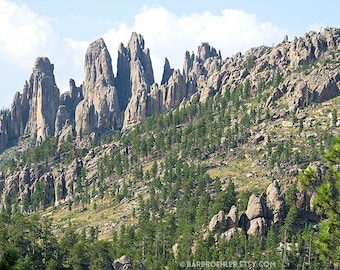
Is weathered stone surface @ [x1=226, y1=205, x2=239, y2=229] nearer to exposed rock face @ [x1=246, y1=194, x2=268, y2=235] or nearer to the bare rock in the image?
the bare rock

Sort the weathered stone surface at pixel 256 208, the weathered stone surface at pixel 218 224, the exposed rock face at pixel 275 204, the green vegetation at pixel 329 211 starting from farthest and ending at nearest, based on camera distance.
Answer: the exposed rock face at pixel 275 204 < the weathered stone surface at pixel 256 208 < the weathered stone surface at pixel 218 224 < the green vegetation at pixel 329 211

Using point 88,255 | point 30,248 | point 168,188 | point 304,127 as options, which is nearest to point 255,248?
point 88,255

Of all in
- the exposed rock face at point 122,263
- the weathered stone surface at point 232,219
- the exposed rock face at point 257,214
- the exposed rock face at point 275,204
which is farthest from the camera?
the exposed rock face at point 275,204

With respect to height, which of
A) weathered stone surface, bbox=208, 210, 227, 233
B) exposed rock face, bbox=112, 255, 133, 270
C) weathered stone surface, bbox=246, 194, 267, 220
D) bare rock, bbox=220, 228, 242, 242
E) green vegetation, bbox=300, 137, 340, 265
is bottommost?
exposed rock face, bbox=112, 255, 133, 270

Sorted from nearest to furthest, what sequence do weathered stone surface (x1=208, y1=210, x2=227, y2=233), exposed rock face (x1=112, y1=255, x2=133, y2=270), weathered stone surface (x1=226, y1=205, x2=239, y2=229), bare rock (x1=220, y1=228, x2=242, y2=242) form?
exposed rock face (x1=112, y1=255, x2=133, y2=270) < bare rock (x1=220, y1=228, x2=242, y2=242) < weathered stone surface (x1=208, y1=210, x2=227, y2=233) < weathered stone surface (x1=226, y1=205, x2=239, y2=229)

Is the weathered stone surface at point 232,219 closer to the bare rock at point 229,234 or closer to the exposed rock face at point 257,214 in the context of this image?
the bare rock at point 229,234

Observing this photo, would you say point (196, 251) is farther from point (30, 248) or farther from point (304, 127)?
point (304, 127)

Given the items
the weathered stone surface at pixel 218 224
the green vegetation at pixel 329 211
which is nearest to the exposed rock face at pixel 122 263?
the weathered stone surface at pixel 218 224

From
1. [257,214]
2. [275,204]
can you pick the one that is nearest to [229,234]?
[257,214]

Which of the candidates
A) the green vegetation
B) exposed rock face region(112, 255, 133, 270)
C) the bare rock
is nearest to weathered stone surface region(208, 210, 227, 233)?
the bare rock

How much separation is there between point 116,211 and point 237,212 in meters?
63.3

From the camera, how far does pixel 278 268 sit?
93.5 metres

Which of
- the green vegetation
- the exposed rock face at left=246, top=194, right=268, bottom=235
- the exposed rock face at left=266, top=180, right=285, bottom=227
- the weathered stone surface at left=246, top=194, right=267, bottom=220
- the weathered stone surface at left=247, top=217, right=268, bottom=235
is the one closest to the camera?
the green vegetation

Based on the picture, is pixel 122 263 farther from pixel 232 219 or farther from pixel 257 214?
pixel 257 214
